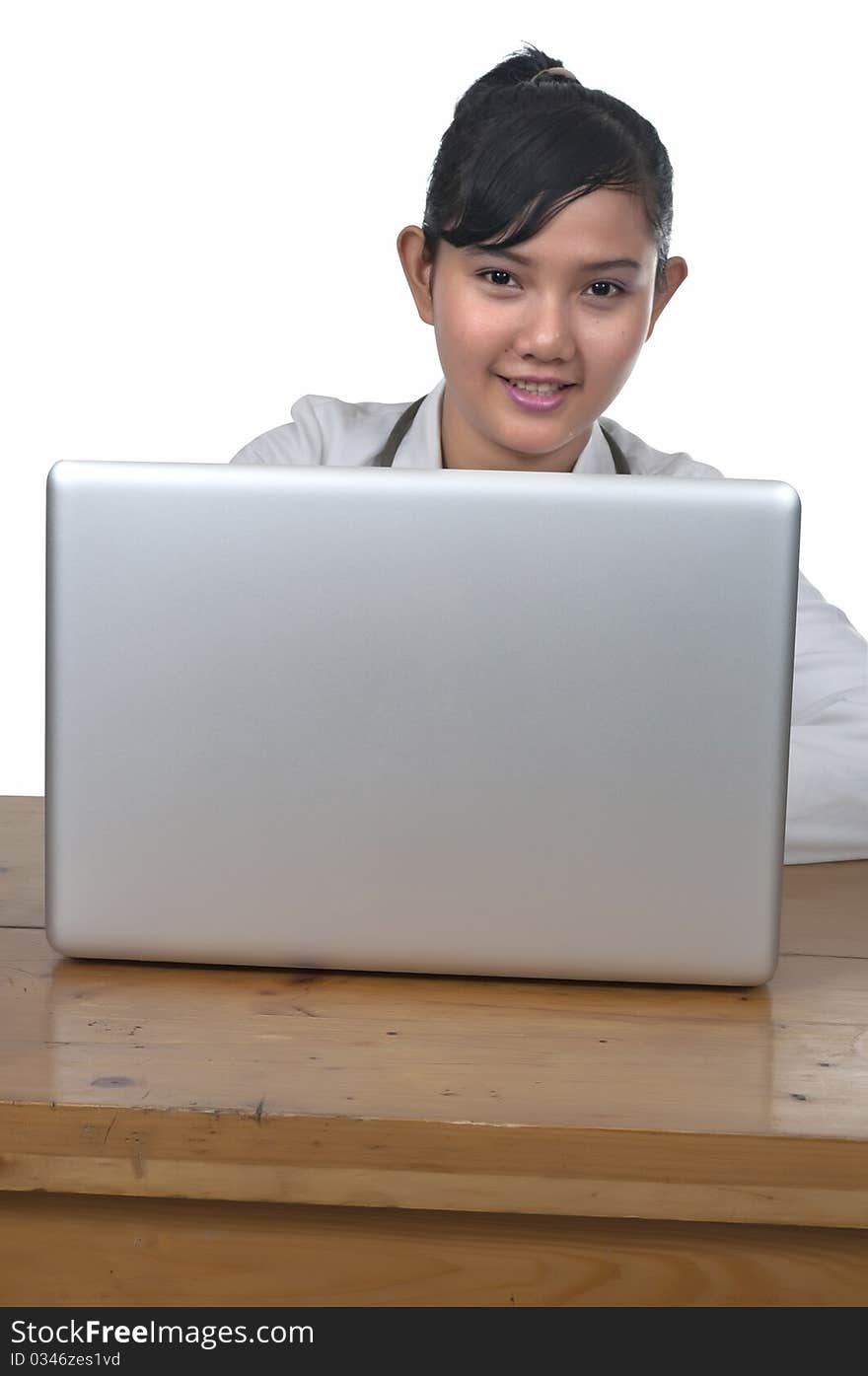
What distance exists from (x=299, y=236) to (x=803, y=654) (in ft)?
8.20

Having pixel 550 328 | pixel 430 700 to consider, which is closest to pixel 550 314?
pixel 550 328

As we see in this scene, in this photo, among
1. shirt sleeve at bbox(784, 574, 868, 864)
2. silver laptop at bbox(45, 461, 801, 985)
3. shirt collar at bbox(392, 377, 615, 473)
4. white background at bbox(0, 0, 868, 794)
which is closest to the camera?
silver laptop at bbox(45, 461, 801, 985)

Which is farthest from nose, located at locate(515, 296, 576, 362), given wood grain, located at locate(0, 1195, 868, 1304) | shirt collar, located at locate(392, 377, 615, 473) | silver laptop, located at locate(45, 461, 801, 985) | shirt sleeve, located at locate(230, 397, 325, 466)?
wood grain, located at locate(0, 1195, 868, 1304)

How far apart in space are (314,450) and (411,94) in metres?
2.01

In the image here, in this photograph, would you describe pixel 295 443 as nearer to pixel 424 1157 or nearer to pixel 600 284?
pixel 600 284

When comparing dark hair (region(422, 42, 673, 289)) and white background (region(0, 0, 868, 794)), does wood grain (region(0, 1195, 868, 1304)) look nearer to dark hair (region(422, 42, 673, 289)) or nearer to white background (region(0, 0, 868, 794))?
dark hair (region(422, 42, 673, 289))

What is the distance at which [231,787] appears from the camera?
941 millimetres

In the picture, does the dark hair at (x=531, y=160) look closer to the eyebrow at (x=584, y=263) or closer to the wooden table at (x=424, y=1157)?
the eyebrow at (x=584, y=263)

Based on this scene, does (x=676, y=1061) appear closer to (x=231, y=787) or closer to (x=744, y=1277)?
(x=744, y=1277)

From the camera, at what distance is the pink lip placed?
1535mm

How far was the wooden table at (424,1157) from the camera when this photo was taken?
80cm

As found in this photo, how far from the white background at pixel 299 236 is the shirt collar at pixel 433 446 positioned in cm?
185

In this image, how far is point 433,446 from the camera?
1825 mm
